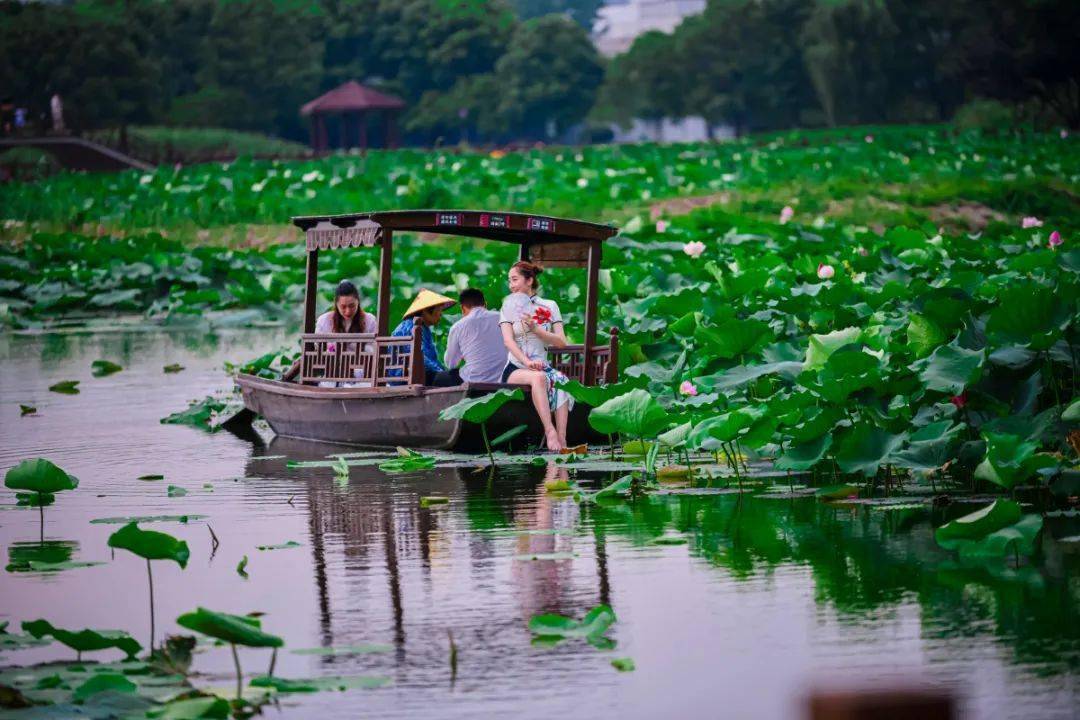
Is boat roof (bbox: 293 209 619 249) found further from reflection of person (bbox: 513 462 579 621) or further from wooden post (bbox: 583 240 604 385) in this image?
reflection of person (bbox: 513 462 579 621)

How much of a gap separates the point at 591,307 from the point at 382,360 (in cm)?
134

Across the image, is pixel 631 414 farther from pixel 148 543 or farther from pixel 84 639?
pixel 84 639

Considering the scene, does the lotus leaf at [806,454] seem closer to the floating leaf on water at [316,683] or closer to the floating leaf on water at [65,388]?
the floating leaf on water at [316,683]

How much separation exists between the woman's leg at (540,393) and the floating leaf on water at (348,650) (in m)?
4.43

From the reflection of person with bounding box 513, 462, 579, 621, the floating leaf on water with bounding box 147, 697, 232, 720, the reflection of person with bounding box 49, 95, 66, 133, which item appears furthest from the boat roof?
the reflection of person with bounding box 49, 95, 66, 133

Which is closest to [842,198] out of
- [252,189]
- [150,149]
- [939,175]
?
[939,175]

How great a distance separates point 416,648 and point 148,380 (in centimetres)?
1053

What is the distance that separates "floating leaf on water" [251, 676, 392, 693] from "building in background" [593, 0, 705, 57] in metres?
109

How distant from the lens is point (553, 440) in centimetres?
1021

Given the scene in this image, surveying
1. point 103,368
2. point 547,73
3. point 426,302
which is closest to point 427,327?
point 426,302

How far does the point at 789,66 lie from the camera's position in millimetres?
67938

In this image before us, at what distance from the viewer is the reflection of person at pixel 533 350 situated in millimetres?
10172

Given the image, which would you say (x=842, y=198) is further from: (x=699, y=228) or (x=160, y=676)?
(x=160, y=676)

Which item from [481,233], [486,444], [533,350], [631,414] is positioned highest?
[481,233]
